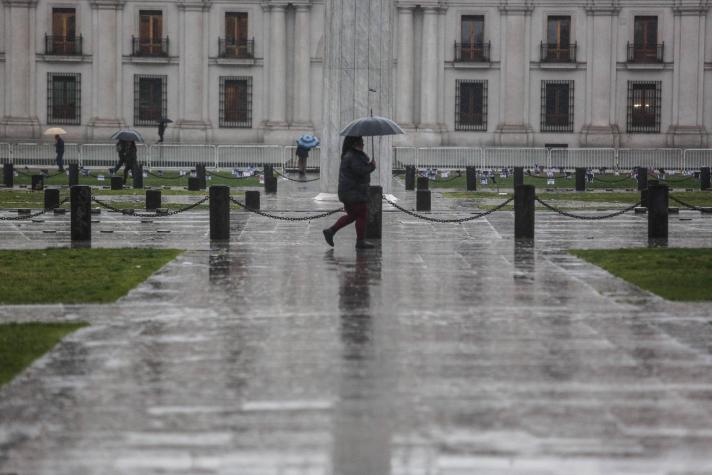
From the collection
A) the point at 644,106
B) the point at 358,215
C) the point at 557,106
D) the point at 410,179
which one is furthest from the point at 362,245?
the point at 644,106

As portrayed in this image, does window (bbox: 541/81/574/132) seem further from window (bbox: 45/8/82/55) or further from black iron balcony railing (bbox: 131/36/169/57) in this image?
window (bbox: 45/8/82/55)

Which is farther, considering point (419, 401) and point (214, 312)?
point (214, 312)

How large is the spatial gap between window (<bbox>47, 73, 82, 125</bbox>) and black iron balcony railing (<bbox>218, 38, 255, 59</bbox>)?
19.2 ft

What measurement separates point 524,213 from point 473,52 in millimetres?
41587

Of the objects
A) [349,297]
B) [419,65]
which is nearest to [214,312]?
[349,297]

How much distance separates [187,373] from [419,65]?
5453 centimetres

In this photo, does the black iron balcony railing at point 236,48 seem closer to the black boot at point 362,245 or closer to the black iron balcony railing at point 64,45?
the black iron balcony railing at point 64,45

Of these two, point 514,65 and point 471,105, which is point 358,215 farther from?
point 514,65

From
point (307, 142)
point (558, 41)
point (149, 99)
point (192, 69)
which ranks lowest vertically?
point (307, 142)

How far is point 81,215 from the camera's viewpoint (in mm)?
24062

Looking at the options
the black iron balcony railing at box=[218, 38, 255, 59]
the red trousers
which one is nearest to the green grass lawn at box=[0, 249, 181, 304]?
the red trousers

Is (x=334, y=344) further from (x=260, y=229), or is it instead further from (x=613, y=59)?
(x=613, y=59)

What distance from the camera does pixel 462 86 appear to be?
66000mm

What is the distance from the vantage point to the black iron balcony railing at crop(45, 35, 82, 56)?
65062mm
